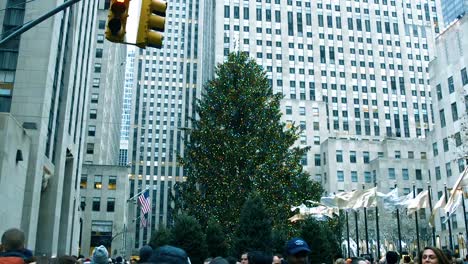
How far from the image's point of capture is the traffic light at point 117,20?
938 cm

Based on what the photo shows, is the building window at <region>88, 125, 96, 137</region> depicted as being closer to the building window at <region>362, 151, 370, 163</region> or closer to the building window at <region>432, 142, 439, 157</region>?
the building window at <region>362, 151, 370, 163</region>

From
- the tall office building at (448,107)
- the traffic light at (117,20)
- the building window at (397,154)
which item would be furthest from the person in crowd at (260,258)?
the building window at (397,154)

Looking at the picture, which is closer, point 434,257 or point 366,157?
point 434,257

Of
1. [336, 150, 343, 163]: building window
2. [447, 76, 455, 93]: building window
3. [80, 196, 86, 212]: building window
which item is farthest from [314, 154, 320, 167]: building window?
[80, 196, 86, 212]: building window

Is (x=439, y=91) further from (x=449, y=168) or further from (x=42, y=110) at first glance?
(x=42, y=110)

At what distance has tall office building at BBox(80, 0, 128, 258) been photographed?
72.6 m

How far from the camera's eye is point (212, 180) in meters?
32.9

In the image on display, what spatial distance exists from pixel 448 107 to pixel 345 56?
59467mm

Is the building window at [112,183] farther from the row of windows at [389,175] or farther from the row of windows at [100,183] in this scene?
the row of windows at [389,175]

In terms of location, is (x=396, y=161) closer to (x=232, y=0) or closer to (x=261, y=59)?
(x=261, y=59)

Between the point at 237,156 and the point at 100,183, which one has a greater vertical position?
the point at 100,183

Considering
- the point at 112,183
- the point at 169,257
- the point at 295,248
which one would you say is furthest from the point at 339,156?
the point at 169,257

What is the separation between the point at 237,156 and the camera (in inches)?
1284

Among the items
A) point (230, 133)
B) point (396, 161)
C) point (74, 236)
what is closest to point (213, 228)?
point (230, 133)
